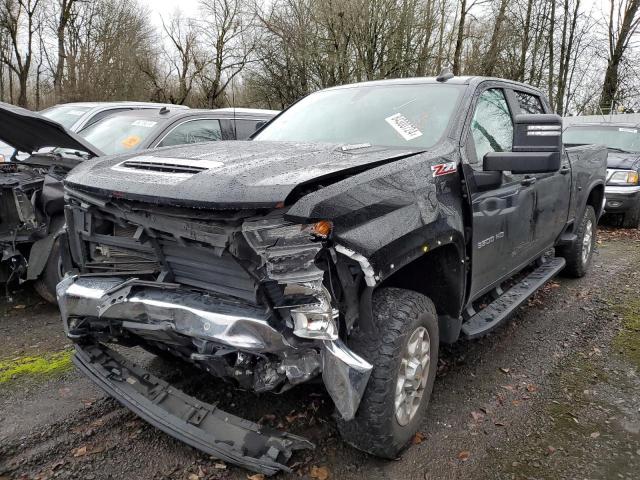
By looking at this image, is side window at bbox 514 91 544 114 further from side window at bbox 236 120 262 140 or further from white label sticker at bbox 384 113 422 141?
side window at bbox 236 120 262 140

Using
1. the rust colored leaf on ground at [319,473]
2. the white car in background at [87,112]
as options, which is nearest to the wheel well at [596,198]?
the rust colored leaf on ground at [319,473]

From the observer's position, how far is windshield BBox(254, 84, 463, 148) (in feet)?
10.8

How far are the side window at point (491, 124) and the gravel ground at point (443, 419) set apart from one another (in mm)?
1597

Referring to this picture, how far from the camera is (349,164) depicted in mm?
2484

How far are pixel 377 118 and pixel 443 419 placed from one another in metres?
1.99

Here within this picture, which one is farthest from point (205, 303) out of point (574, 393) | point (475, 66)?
point (475, 66)

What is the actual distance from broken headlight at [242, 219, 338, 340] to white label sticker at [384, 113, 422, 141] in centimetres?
140

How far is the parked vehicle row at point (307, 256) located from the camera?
2.13m

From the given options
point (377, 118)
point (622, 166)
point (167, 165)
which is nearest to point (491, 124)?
point (377, 118)

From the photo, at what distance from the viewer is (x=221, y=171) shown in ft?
7.65

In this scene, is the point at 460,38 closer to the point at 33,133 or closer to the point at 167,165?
the point at 33,133

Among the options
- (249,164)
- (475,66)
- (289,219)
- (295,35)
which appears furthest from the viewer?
(475,66)

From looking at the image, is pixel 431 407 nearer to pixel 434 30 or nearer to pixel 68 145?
pixel 68 145

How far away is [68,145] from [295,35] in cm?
1793
